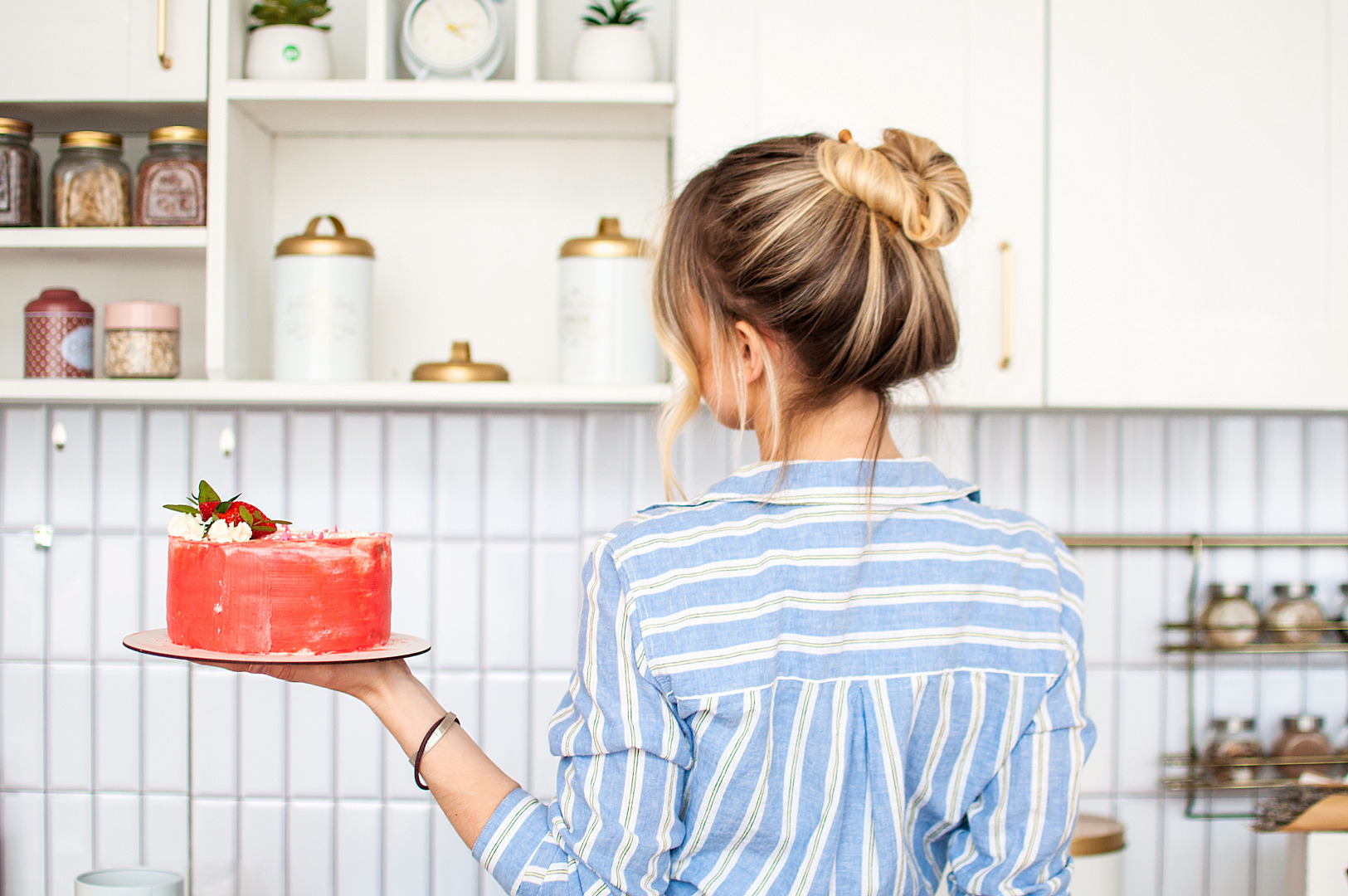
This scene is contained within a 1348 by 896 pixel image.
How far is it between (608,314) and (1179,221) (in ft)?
2.02

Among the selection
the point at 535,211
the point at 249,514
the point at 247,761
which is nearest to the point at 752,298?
the point at 249,514

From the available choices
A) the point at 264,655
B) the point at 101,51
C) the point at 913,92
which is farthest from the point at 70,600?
the point at 913,92

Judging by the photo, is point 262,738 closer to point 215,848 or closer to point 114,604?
point 215,848

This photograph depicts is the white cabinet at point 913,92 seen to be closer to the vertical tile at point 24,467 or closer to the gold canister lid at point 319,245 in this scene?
the gold canister lid at point 319,245

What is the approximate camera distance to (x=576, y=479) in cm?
140

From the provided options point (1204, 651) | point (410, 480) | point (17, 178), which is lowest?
point (1204, 651)

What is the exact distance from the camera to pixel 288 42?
1154mm

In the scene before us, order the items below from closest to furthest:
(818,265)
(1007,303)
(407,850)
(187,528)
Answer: (818,265) → (187,528) → (1007,303) → (407,850)

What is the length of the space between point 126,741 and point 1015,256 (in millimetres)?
1281

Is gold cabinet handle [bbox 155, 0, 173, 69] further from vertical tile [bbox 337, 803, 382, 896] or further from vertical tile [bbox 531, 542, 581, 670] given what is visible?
vertical tile [bbox 337, 803, 382, 896]

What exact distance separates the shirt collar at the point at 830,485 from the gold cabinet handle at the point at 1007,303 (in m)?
0.41

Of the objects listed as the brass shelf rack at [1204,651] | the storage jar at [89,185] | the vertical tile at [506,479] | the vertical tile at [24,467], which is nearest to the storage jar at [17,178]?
the storage jar at [89,185]

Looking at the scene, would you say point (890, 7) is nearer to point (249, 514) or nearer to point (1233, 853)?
point (249, 514)

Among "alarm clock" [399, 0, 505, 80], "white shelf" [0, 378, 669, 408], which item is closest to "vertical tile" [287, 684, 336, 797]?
"white shelf" [0, 378, 669, 408]
